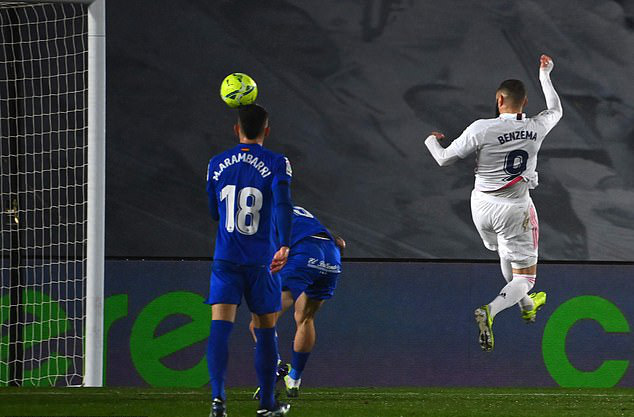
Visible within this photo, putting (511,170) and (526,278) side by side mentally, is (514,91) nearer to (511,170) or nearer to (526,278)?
(511,170)

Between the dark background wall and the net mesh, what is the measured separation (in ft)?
1.34

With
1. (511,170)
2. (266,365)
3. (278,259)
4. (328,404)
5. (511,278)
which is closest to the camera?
(278,259)

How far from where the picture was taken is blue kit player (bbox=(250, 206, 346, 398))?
789 cm

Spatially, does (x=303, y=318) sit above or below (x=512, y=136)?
below

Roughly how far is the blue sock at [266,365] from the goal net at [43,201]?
16.3 feet

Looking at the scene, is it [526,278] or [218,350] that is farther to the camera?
[526,278]

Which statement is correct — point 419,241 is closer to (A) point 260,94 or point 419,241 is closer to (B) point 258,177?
(A) point 260,94

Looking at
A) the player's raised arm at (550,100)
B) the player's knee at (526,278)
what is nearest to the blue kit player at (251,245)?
the player's knee at (526,278)

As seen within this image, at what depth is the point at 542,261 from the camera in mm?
11414

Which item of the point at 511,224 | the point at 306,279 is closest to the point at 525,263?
the point at 511,224

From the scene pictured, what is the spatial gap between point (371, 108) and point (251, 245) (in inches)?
247

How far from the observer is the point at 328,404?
725 cm

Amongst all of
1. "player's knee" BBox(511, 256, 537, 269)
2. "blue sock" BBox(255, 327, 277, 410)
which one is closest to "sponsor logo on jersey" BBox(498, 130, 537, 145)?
"player's knee" BBox(511, 256, 537, 269)

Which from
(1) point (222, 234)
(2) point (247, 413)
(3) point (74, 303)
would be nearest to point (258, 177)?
(1) point (222, 234)
